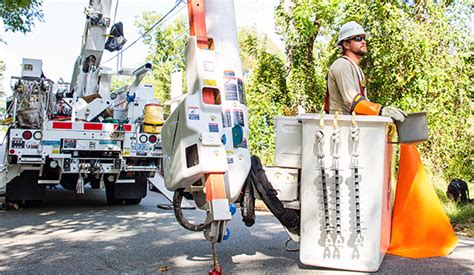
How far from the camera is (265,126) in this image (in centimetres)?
1358

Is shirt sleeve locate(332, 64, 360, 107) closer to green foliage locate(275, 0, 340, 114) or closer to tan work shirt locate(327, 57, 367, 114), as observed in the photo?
tan work shirt locate(327, 57, 367, 114)

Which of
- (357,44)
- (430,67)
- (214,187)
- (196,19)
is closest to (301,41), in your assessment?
(430,67)

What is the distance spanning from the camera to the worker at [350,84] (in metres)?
4.01

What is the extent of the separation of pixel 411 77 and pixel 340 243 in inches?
322

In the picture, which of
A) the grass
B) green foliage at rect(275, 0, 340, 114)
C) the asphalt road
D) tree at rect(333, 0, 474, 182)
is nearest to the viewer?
the asphalt road

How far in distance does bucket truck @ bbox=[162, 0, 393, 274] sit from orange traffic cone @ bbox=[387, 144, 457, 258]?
22 cm

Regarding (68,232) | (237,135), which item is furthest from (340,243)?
(68,232)

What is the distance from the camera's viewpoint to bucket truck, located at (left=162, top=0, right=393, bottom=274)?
389 cm

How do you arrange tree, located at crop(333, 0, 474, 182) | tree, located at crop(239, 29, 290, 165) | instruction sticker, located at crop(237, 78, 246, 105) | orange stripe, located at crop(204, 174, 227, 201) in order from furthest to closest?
1. tree, located at crop(239, 29, 290, 165)
2. tree, located at crop(333, 0, 474, 182)
3. instruction sticker, located at crop(237, 78, 246, 105)
4. orange stripe, located at crop(204, 174, 227, 201)

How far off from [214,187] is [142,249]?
1.74m

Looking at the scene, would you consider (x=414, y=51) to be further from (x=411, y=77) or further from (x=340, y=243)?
(x=340, y=243)

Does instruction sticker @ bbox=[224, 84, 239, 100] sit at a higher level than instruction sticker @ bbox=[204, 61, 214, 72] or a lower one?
lower

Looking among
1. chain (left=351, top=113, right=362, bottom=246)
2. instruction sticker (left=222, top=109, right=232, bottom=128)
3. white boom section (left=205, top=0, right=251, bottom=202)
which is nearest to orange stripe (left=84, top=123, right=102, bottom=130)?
white boom section (left=205, top=0, right=251, bottom=202)

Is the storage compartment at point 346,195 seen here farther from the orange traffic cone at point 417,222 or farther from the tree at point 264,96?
the tree at point 264,96
